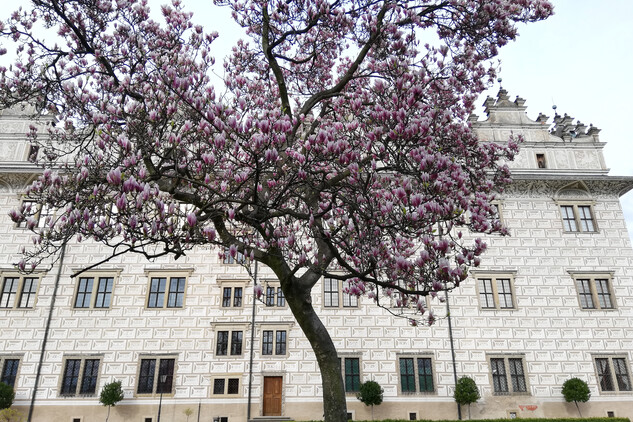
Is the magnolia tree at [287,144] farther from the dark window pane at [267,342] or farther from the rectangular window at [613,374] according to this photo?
the rectangular window at [613,374]

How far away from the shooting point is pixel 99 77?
870 cm

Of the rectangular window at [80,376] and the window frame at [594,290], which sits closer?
the rectangular window at [80,376]

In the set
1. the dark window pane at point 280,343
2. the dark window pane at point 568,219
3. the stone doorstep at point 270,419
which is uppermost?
the dark window pane at point 568,219

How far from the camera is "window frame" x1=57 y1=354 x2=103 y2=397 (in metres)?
18.0

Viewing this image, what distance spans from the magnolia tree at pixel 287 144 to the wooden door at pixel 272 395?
467 inches

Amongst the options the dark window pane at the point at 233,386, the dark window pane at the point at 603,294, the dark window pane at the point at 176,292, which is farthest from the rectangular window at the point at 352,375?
the dark window pane at the point at 603,294

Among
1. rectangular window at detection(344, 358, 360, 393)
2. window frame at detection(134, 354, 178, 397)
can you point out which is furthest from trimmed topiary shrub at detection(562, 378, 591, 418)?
window frame at detection(134, 354, 178, 397)

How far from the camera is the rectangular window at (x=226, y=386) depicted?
18.2m

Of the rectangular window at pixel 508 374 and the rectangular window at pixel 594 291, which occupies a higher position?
the rectangular window at pixel 594 291

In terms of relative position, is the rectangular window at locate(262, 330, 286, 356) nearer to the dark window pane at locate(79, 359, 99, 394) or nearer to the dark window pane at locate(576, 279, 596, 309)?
the dark window pane at locate(79, 359, 99, 394)

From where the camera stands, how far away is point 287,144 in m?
7.20

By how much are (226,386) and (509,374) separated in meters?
12.6

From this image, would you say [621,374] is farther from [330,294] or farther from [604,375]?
[330,294]

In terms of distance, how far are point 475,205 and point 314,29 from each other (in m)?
5.74
